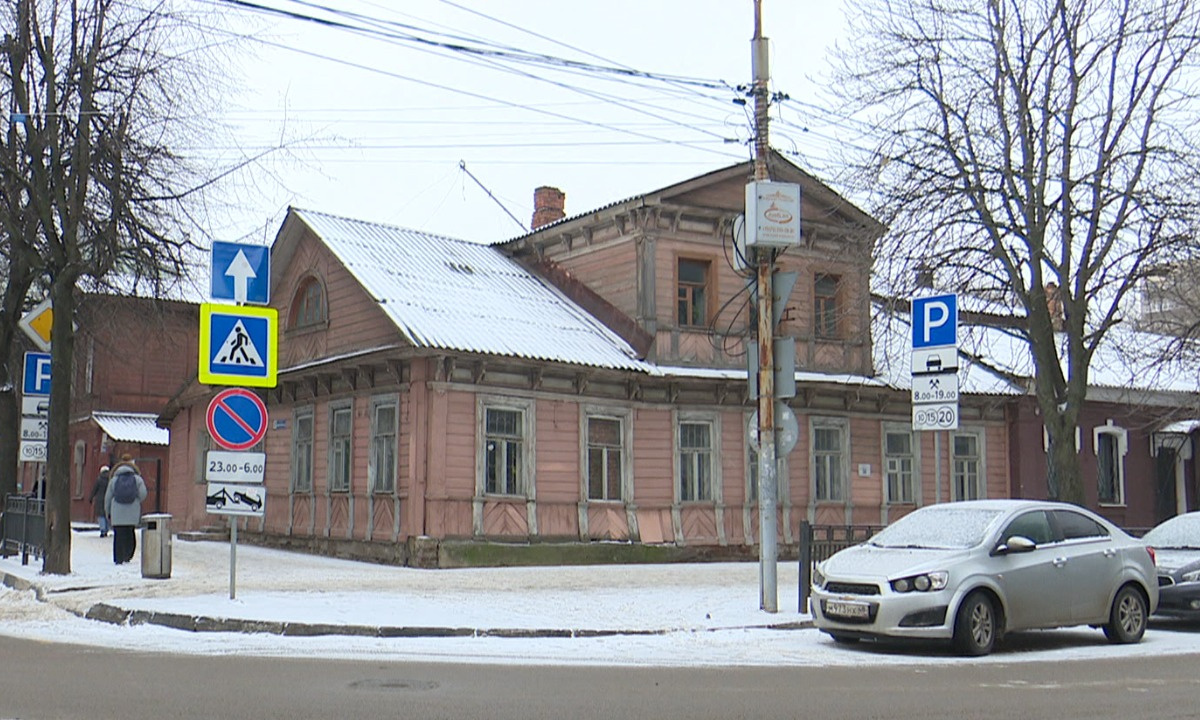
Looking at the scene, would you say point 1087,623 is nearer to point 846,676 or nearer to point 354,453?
point 846,676

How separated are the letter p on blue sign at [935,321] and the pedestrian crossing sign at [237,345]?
299 inches

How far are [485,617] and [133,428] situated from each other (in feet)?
90.1

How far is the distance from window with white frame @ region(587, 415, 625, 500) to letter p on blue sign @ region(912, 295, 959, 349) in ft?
35.5

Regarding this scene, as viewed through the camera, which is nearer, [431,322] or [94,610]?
[94,610]

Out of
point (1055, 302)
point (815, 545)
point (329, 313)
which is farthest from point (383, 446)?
point (1055, 302)

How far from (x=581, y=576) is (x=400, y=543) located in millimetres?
3900

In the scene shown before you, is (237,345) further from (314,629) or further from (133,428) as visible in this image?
(133,428)

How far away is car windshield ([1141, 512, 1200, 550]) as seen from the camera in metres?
16.3

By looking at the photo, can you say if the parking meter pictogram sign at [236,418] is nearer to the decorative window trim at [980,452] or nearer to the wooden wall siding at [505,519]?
the wooden wall siding at [505,519]

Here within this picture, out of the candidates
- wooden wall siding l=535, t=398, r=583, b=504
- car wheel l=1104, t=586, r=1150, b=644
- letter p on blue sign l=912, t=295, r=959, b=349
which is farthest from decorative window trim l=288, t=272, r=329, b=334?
car wheel l=1104, t=586, r=1150, b=644

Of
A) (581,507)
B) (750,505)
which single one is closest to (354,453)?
(581,507)

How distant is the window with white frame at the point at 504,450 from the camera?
2373 cm

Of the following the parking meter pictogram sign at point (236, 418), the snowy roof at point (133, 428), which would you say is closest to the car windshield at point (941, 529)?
the parking meter pictogram sign at point (236, 418)

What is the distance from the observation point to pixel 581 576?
2098cm
